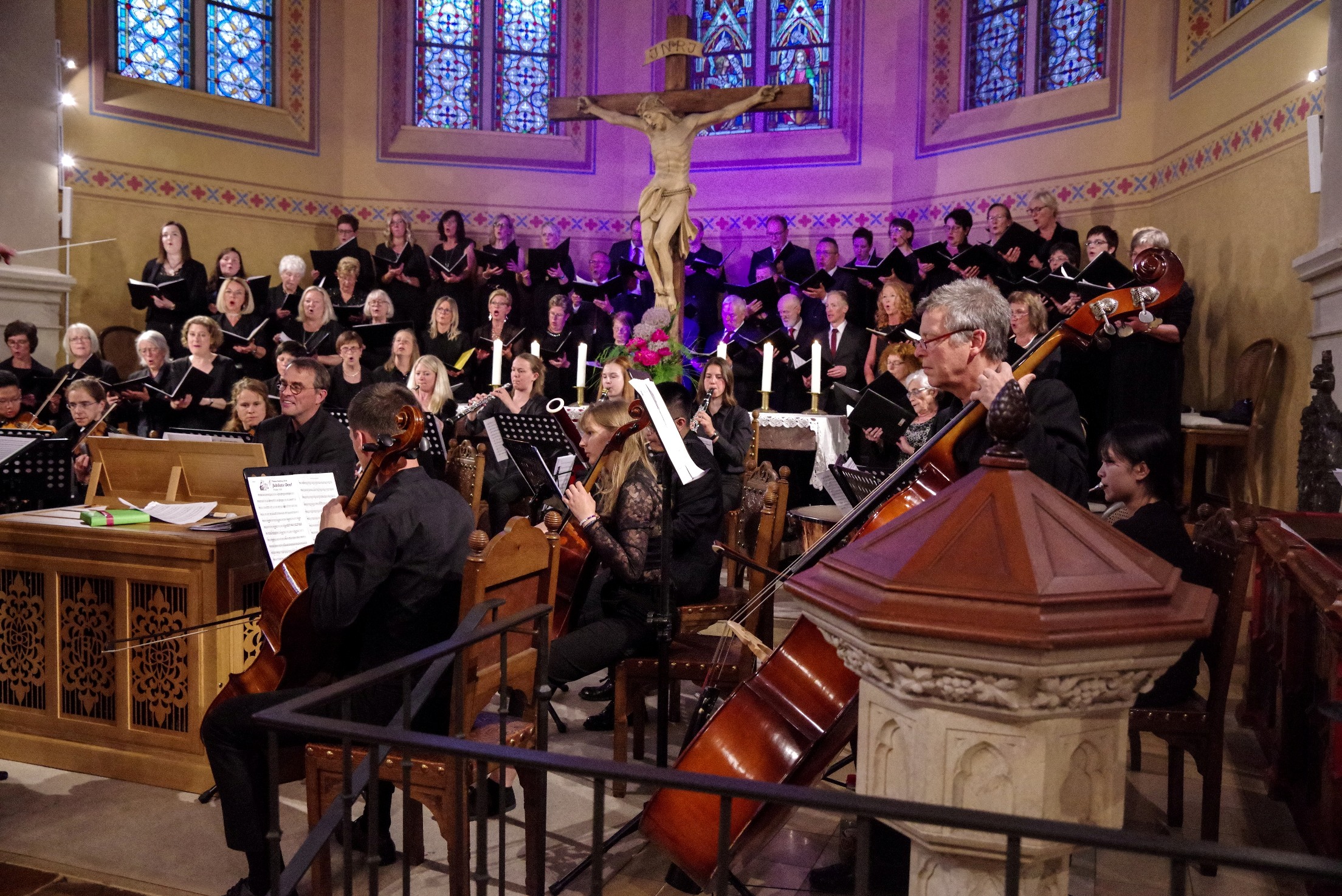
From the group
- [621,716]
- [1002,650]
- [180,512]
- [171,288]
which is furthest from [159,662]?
[171,288]

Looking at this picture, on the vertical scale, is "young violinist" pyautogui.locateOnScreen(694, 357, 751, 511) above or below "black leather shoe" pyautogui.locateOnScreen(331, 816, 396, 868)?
above

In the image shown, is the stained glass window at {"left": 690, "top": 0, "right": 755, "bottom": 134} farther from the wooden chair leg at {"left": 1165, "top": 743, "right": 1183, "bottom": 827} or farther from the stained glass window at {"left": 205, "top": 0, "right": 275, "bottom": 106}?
the wooden chair leg at {"left": 1165, "top": 743, "right": 1183, "bottom": 827}

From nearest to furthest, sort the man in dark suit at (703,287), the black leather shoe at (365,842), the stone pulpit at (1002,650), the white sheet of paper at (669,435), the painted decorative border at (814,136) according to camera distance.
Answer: the stone pulpit at (1002,650) → the white sheet of paper at (669,435) → the black leather shoe at (365,842) → the man in dark suit at (703,287) → the painted decorative border at (814,136)

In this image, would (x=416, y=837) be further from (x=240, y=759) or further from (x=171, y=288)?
(x=171, y=288)

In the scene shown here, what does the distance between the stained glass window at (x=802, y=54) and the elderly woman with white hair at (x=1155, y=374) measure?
498 cm

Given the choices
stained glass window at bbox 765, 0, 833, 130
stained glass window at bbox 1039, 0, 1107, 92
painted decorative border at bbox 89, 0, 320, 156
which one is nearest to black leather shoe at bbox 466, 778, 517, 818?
stained glass window at bbox 1039, 0, 1107, 92

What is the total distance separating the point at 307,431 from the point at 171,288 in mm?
5420

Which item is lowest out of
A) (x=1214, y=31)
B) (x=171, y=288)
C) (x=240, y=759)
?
(x=240, y=759)

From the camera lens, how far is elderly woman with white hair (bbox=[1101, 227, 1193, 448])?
6809 millimetres

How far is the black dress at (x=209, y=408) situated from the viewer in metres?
7.04

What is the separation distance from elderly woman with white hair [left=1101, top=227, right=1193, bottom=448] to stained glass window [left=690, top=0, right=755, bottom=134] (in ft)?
18.3

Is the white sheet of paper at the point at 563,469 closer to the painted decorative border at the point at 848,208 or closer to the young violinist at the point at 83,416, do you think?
the young violinist at the point at 83,416

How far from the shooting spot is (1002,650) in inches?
50.8

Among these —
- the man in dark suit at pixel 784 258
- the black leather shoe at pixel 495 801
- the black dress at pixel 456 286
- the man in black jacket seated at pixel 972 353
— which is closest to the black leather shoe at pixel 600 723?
the black leather shoe at pixel 495 801
